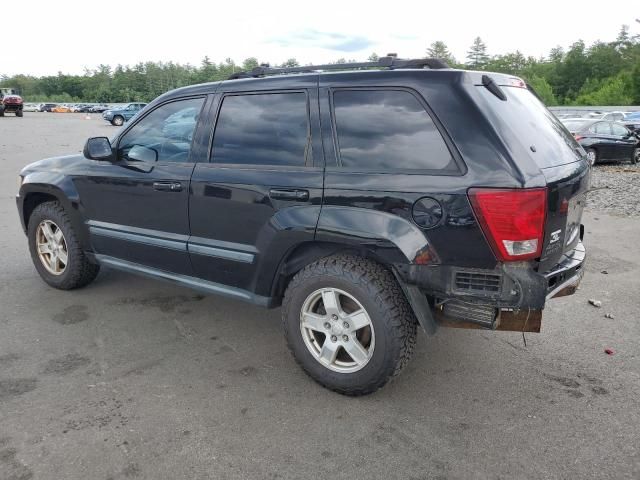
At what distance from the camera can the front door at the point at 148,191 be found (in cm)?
379

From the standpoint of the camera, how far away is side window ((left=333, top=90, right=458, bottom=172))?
284 centimetres

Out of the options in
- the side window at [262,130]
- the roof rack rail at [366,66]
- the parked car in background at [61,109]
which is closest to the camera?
the roof rack rail at [366,66]

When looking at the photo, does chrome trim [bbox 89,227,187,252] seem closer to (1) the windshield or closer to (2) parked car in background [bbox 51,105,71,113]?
(1) the windshield

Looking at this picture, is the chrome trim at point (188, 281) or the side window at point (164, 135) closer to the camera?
the chrome trim at point (188, 281)

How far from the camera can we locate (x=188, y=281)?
3873 mm

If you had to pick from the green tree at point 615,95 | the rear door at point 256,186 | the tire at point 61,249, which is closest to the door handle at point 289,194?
the rear door at point 256,186

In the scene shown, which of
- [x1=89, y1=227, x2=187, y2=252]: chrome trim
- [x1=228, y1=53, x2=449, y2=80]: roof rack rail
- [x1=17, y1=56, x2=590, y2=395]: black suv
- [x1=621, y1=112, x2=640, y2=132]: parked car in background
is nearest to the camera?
[x1=17, y1=56, x2=590, y2=395]: black suv

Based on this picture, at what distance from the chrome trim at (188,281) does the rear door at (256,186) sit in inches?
1.9

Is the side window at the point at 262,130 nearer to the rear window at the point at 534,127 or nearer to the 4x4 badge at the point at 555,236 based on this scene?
the rear window at the point at 534,127

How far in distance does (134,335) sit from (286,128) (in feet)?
6.34

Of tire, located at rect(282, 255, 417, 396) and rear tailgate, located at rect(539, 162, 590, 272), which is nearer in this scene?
rear tailgate, located at rect(539, 162, 590, 272)

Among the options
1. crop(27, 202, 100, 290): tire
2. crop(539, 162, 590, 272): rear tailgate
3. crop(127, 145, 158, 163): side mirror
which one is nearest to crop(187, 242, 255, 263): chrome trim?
crop(127, 145, 158, 163): side mirror

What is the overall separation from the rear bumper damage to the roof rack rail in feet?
3.92

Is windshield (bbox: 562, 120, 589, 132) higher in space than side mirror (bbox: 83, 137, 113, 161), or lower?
lower
